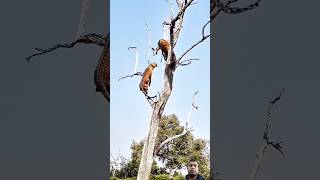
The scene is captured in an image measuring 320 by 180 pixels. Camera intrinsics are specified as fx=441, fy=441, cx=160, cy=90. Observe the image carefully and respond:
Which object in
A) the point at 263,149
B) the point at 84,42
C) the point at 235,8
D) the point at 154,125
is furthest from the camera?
the point at 154,125

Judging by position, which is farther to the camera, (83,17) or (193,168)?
(193,168)

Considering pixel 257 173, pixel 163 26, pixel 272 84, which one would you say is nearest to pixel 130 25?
pixel 163 26

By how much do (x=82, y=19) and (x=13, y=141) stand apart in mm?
681

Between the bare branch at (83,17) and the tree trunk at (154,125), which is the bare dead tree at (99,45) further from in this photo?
the tree trunk at (154,125)

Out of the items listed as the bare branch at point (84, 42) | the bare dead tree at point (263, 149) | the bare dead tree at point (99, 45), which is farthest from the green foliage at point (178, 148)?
the bare branch at point (84, 42)

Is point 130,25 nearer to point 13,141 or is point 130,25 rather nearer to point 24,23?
point 24,23

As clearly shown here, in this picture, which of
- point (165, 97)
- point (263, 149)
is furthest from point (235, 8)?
point (263, 149)

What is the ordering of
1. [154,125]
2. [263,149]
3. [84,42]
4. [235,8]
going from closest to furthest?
[84,42], [263,149], [235,8], [154,125]

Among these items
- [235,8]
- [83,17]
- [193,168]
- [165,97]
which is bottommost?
[193,168]

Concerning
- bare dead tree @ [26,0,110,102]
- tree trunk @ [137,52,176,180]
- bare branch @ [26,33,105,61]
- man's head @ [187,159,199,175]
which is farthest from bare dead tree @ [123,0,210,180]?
bare branch @ [26,33,105,61]

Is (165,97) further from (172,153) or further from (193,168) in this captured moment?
(193,168)

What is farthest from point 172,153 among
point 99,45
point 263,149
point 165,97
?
point 99,45

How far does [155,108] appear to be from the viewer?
268 centimetres

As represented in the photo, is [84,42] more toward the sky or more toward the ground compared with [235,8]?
more toward the ground
